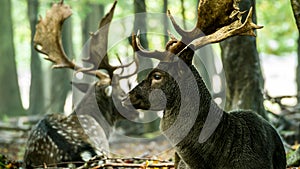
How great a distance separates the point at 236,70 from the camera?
23.6 feet

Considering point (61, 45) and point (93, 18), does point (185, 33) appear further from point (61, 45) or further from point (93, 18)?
point (93, 18)

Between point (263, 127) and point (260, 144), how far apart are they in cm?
22

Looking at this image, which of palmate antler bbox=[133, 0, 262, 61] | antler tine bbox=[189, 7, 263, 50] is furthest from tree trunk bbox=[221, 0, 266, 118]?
antler tine bbox=[189, 7, 263, 50]

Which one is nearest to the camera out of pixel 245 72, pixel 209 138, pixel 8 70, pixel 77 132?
pixel 209 138

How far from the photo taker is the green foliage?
18.6 meters

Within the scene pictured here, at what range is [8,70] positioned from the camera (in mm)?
19484

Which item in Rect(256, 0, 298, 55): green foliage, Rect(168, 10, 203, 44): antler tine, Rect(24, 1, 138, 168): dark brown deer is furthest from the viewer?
Rect(256, 0, 298, 55): green foliage

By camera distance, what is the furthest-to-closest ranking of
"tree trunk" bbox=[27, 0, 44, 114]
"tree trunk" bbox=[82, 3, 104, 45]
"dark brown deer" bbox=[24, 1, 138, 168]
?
1. "tree trunk" bbox=[82, 3, 104, 45]
2. "tree trunk" bbox=[27, 0, 44, 114]
3. "dark brown deer" bbox=[24, 1, 138, 168]

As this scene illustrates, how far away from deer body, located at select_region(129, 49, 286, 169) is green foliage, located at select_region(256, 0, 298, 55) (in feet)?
43.2

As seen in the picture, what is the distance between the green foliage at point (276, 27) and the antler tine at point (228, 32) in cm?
1303

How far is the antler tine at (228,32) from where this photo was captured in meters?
4.52

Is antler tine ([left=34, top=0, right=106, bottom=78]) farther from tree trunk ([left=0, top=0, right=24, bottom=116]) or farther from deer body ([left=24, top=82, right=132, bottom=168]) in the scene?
tree trunk ([left=0, top=0, right=24, bottom=116])

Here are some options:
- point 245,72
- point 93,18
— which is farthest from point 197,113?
point 93,18

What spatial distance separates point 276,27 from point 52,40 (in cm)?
1526
